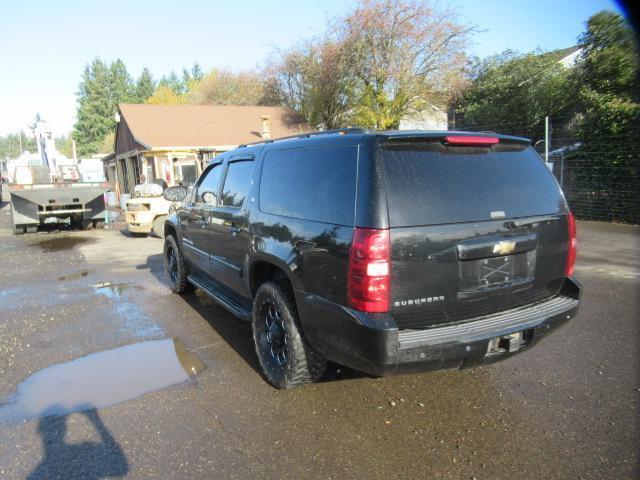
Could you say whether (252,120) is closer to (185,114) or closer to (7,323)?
(185,114)

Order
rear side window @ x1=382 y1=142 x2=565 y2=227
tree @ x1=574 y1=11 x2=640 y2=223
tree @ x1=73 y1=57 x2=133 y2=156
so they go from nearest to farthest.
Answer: rear side window @ x1=382 y1=142 x2=565 y2=227, tree @ x1=574 y1=11 x2=640 y2=223, tree @ x1=73 y1=57 x2=133 y2=156

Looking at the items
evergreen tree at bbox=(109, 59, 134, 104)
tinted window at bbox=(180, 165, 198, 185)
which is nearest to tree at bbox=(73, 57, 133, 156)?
evergreen tree at bbox=(109, 59, 134, 104)

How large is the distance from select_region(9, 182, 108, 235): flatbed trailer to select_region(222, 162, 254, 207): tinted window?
1059 cm

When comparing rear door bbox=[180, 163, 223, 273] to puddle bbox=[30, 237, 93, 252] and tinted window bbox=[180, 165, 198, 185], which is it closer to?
puddle bbox=[30, 237, 93, 252]

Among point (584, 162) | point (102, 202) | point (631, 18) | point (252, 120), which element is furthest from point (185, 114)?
point (631, 18)

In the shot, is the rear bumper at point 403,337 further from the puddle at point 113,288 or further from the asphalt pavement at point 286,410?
the puddle at point 113,288

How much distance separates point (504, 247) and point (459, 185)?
1.58 feet

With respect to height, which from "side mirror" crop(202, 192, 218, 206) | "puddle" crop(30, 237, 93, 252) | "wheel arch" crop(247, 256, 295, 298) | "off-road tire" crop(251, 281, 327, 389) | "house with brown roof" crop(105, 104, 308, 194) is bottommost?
"puddle" crop(30, 237, 93, 252)

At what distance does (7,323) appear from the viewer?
542 centimetres

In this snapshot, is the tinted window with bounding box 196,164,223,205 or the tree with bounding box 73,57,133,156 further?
the tree with bounding box 73,57,133,156

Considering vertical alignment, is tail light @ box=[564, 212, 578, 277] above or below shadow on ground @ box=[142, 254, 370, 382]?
above

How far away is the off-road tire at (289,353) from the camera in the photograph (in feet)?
10.9

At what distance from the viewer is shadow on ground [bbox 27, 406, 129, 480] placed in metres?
2.66

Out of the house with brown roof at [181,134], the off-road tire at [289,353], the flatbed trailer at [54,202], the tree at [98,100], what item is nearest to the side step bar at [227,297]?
the off-road tire at [289,353]
